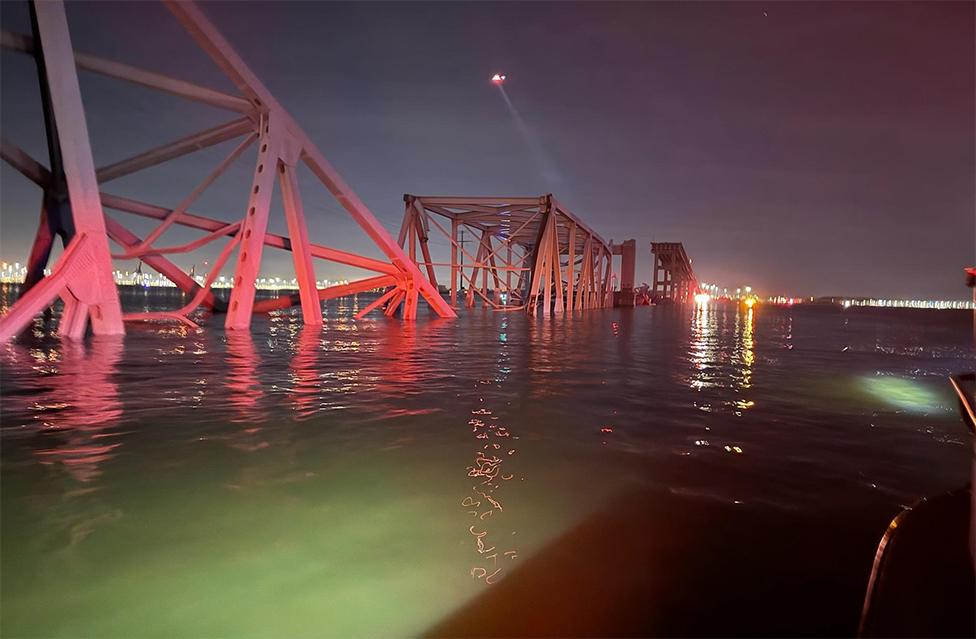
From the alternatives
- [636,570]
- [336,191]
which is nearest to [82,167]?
[336,191]

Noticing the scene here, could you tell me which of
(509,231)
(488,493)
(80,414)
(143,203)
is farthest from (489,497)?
(509,231)

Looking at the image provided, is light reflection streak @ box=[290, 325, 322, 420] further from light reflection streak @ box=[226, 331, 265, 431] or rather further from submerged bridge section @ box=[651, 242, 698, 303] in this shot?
submerged bridge section @ box=[651, 242, 698, 303]

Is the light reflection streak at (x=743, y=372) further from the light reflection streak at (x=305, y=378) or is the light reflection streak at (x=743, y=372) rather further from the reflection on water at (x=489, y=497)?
the light reflection streak at (x=305, y=378)

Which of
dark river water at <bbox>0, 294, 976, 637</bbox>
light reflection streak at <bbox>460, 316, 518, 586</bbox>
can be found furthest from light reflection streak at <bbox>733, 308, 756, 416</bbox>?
light reflection streak at <bbox>460, 316, 518, 586</bbox>

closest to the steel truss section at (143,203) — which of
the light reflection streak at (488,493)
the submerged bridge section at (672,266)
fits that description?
the light reflection streak at (488,493)

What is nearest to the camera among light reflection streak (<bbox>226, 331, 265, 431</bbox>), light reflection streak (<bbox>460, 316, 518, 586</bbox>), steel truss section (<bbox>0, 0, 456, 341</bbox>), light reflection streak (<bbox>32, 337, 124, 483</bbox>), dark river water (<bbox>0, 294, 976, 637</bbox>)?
dark river water (<bbox>0, 294, 976, 637</bbox>)
